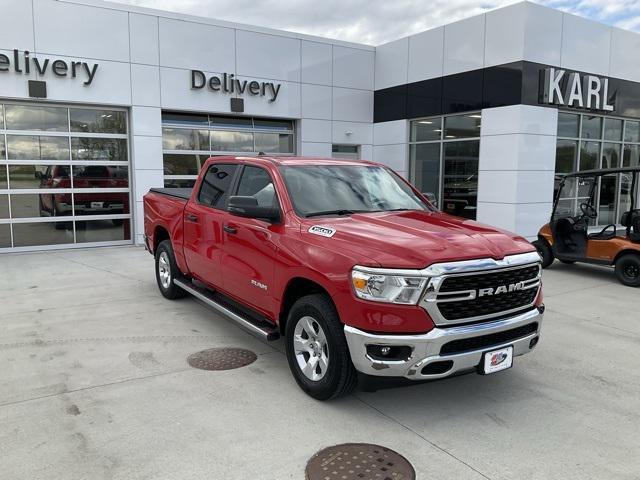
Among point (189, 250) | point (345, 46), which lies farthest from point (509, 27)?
point (189, 250)

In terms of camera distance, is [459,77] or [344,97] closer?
[459,77]

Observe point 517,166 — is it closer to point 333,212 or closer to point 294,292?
point 333,212

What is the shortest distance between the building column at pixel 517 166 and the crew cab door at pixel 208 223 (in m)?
8.39

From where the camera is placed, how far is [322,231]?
4230mm

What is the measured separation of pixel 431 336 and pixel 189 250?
3732 mm

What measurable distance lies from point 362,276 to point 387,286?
186 millimetres

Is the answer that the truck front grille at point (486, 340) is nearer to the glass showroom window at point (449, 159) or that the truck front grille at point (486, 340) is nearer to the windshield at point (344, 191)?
the windshield at point (344, 191)

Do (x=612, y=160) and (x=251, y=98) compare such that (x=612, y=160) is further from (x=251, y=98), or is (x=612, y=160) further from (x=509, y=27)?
(x=251, y=98)

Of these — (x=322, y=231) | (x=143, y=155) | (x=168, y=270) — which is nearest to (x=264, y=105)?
(x=143, y=155)

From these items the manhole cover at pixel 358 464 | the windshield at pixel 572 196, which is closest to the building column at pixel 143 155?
the windshield at pixel 572 196

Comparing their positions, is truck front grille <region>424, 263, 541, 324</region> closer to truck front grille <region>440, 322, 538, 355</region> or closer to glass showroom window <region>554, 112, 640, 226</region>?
truck front grille <region>440, 322, 538, 355</region>

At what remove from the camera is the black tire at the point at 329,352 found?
3867 mm

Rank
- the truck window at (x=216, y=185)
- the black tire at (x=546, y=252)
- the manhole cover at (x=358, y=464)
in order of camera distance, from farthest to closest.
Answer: the black tire at (x=546, y=252) → the truck window at (x=216, y=185) → the manhole cover at (x=358, y=464)

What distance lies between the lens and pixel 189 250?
6.43 m
